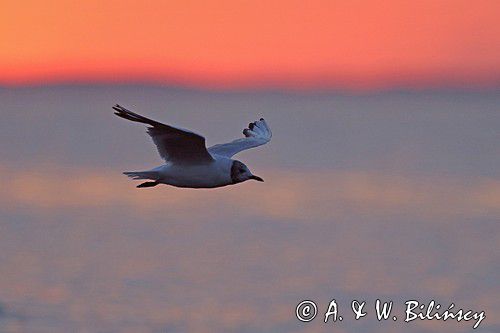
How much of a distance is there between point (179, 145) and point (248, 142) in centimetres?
230

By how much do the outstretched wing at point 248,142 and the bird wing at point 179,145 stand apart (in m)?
1.34

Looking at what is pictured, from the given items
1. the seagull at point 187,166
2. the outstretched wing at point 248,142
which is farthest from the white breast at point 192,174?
the outstretched wing at point 248,142

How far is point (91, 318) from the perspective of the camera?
1928 cm

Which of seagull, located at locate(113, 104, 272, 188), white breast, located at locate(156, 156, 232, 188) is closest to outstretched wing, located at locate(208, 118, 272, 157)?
seagull, located at locate(113, 104, 272, 188)

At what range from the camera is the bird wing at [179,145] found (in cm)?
1433

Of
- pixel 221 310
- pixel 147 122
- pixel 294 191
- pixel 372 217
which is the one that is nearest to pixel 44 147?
pixel 294 191

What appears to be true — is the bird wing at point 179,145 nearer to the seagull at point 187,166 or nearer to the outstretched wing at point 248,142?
the seagull at point 187,166

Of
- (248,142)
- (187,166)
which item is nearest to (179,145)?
(187,166)

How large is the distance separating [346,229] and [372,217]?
183cm

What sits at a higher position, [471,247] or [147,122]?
[147,122]

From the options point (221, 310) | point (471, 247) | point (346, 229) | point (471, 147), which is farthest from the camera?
point (471, 147)

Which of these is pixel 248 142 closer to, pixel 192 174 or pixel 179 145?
pixel 192 174

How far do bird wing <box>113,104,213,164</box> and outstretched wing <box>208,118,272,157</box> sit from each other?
1.34m

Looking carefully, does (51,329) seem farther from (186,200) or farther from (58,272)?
(186,200)
